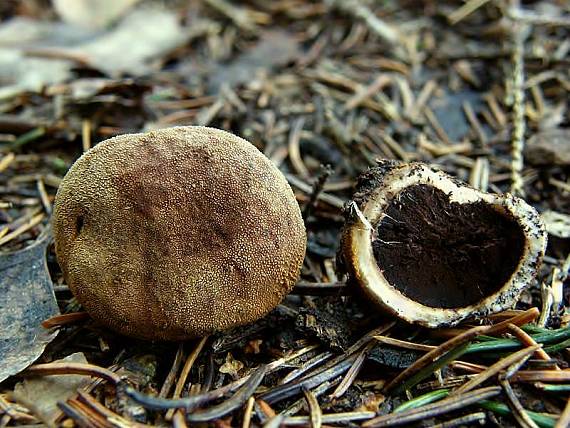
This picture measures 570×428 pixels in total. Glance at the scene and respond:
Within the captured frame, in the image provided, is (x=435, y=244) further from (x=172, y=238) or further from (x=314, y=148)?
(x=314, y=148)

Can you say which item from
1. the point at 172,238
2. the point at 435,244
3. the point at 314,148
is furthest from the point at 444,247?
the point at 314,148

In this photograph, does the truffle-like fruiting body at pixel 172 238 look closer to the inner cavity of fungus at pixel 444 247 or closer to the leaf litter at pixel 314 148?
the leaf litter at pixel 314 148

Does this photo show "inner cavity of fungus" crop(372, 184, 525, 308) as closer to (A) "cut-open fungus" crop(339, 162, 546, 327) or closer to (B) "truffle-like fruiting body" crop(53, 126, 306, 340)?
(A) "cut-open fungus" crop(339, 162, 546, 327)

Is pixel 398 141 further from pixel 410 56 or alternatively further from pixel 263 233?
pixel 263 233

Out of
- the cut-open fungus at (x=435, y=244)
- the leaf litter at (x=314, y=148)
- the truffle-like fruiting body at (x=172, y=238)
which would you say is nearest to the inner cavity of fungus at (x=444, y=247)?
the cut-open fungus at (x=435, y=244)

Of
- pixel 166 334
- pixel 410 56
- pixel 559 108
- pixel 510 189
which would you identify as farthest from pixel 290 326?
pixel 410 56

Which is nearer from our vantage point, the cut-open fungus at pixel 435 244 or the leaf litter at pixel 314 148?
the leaf litter at pixel 314 148

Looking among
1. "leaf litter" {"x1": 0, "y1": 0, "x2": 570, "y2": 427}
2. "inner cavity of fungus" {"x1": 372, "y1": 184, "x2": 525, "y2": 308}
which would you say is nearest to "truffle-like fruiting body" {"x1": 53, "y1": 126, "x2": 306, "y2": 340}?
"leaf litter" {"x1": 0, "y1": 0, "x2": 570, "y2": 427}
